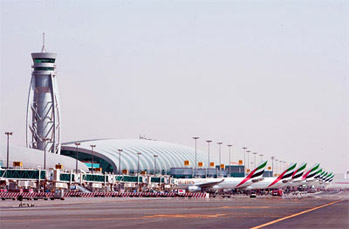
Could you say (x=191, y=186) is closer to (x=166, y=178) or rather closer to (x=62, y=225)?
(x=166, y=178)

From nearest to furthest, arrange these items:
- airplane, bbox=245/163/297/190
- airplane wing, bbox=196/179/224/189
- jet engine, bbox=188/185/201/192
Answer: jet engine, bbox=188/185/201/192
airplane wing, bbox=196/179/224/189
airplane, bbox=245/163/297/190

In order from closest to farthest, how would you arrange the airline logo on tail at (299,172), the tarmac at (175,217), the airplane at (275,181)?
the tarmac at (175,217)
the airplane at (275,181)
the airline logo on tail at (299,172)

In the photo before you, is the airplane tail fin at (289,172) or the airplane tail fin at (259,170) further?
the airplane tail fin at (289,172)

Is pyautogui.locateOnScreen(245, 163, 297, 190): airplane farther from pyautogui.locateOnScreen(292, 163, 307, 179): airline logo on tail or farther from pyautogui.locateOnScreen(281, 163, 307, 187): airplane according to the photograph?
pyautogui.locateOnScreen(292, 163, 307, 179): airline logo on tail

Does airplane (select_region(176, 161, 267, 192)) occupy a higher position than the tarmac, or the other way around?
airplane (select_region(176, 161, 267, 192))

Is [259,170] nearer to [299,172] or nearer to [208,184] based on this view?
[208,184]

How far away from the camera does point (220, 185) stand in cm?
17025

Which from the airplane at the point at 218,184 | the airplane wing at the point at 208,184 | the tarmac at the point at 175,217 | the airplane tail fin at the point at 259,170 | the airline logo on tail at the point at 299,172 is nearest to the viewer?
the tarmac at the point at 175,217

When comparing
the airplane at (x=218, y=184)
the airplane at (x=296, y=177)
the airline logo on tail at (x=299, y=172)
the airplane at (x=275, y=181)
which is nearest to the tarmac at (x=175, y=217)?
the airplane at (x=218, y=184)

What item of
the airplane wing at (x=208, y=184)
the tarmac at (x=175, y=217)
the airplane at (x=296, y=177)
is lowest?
the tarmac at (x=175, y=217)

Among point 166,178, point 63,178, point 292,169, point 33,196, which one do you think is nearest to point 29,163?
point 166,178

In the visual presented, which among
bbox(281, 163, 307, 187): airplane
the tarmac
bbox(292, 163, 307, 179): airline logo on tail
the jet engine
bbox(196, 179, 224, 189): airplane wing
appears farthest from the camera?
bbox(292, 163, 307, 179): airline logo on tail

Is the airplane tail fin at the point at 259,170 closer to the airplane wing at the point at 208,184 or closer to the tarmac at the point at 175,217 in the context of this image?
the airplane wing at the point at 208,184

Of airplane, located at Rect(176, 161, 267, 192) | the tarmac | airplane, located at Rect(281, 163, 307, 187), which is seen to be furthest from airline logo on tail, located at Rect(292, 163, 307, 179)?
the tarmac
